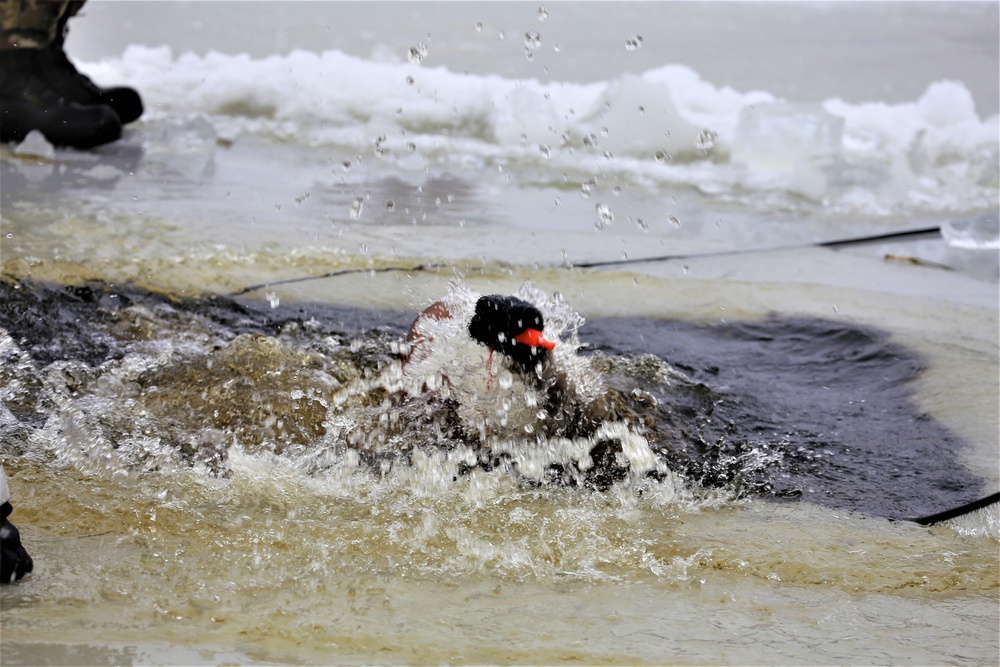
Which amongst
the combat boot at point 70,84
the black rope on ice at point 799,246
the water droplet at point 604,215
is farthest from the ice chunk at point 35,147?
the black rope on ice at point 799,246

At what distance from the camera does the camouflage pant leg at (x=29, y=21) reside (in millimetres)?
6609

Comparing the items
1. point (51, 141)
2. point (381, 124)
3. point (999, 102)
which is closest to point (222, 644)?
point (51, 141)

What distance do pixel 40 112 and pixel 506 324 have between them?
5.13m

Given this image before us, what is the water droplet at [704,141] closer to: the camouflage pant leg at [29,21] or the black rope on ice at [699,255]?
the black rope on ice at [699,255]

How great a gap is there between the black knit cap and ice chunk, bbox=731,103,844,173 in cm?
568

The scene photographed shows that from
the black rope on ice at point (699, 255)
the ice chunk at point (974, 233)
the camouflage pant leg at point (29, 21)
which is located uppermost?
the camouflage pant leg at point (29, 21)

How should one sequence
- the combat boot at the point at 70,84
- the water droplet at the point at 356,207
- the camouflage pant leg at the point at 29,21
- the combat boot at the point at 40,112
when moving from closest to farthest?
the water droplet at the point at 356,207 < the combat boot at the point at 40,112 < the camouflage pant leg at the point at 29,21 < the combat boot at the point at 70,84

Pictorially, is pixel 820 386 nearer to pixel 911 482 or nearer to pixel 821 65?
pixel 911 482

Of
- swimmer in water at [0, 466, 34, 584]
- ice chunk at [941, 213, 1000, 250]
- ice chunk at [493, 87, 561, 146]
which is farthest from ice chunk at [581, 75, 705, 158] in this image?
swimmer in water at [0, 466, 34, 584]

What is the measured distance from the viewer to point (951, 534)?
2.47 meters

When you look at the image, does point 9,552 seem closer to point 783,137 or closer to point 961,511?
point 961,511

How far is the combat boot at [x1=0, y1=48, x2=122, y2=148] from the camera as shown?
6.44m

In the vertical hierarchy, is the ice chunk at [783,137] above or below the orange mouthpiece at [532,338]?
above

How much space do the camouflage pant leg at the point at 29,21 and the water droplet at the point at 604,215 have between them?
389cm
